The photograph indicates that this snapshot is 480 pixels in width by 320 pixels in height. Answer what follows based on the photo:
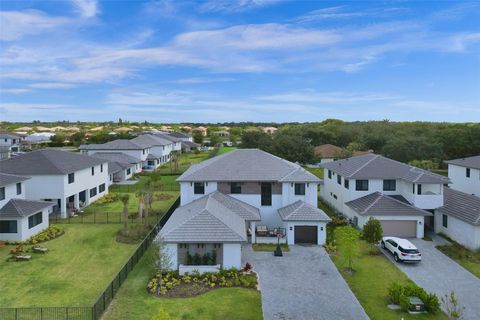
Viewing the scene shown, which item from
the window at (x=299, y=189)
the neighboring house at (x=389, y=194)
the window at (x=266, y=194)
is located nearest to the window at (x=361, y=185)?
the neighboring house at (x=389, y=194)

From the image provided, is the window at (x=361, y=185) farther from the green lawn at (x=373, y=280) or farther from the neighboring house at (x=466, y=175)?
the neighboring house at (x=466, y=175)

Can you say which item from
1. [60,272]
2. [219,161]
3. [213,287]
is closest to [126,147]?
[219,161]

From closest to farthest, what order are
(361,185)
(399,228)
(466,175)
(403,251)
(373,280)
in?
(373,280), (403,251), (399,228), (361,185), (466,175)

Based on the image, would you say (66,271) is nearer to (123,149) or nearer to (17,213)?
(17,213)

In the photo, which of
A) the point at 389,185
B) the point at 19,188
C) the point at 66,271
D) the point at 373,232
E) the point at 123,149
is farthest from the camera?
the point at 123,149

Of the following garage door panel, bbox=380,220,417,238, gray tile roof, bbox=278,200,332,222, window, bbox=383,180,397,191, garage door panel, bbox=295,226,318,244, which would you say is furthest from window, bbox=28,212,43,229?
window, bbox=383,180,397,191

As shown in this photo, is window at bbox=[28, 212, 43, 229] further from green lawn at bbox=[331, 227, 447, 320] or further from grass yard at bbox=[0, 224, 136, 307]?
green lawn at bbox=[331, 227, 447, 320]

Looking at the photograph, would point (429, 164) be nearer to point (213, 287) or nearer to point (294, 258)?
point (294, 258)

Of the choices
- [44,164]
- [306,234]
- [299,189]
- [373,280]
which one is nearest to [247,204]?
[299,189]
